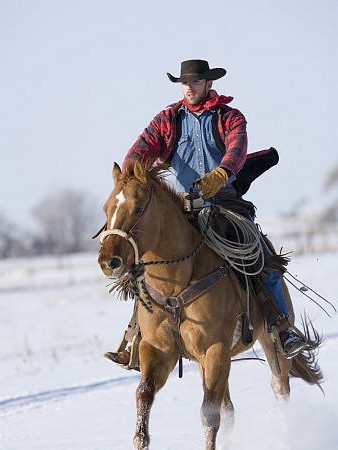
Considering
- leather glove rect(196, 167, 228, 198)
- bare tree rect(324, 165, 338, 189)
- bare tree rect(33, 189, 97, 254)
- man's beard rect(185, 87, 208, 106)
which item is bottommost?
bare tree rect(33, 189, 97, 254)

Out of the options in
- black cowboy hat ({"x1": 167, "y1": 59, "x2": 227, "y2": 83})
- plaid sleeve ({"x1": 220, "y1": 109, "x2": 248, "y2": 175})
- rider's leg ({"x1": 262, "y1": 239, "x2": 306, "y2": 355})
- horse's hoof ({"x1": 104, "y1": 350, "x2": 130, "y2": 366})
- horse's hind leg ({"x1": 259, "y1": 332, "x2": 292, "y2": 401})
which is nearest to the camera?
plaid sleeve ({"x1": 220, "y1": 109, "x2": 248, "y2": 175})

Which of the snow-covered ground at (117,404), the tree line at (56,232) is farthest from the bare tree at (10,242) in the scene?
the snow-covered ground at (117,404)

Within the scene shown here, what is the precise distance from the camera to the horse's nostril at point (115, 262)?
19.1 feet

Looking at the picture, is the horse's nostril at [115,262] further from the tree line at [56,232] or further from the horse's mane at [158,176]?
the tree line at [56,232]

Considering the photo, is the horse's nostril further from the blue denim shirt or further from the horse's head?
the blue denim shirt

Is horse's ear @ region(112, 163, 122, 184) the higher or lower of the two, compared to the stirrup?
higher

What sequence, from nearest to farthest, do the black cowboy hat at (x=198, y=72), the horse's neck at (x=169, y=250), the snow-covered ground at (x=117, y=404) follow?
the horse's neck at (x=169, y=250)
the black cowboy hat at (x=198, y=72)
the snow-covered ground at (x=117, y=404)

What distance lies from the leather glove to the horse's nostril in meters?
1.15

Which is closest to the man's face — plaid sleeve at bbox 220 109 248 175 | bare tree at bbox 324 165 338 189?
plaid sleeve at bbox 220 109 248 175

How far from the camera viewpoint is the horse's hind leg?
834cm

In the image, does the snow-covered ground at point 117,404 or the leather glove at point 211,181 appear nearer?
the leather glove at point 211,181

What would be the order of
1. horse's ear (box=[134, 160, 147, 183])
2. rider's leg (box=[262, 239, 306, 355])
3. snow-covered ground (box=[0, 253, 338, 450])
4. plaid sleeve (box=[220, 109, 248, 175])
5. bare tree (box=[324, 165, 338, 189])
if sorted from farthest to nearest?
bare tree (box=[324, 165, 338, 189]) → snow-covered ground (box=[0, 253, 338, 450]) → rider's leg (box=[262, 239, 306, 355]) → plaid sleeve (box=[220, 109, 248, 175]) → horse's ear (box=[134, 160, 147, 183])

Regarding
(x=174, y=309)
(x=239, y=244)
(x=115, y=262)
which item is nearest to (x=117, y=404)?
(x=239, y=244)

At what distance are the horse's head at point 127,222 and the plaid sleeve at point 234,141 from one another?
78 centimetres
